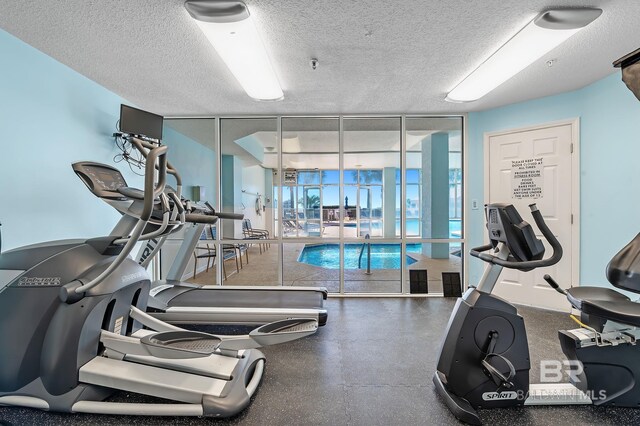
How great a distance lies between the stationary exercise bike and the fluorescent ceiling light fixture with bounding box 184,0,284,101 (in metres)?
2.08

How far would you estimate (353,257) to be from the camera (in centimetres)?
779

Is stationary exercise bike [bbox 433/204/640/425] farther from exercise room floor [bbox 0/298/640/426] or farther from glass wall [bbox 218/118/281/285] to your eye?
glass wall [bbox 218/118/281/285]

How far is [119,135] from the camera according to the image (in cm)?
320

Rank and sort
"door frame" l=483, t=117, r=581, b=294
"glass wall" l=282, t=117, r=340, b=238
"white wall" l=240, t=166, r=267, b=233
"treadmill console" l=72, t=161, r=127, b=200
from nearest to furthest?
"treadmill console" l=72, t=161, r=127, b=200 → "door frame" l=483, t=117, r=581, b=294 → "glass wall" l=282, t=117, r=340, b=238 → "white wall" l=240, t=166, r=267, b=233

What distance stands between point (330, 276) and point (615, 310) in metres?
4.13

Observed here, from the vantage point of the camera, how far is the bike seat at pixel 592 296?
1.63 metres

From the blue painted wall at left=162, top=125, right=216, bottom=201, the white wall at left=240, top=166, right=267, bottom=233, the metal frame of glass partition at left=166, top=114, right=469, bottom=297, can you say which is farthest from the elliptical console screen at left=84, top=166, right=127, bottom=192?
the white wall at left=240, top=166, right=267, bottom=233

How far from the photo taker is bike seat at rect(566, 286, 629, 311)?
1628 mm

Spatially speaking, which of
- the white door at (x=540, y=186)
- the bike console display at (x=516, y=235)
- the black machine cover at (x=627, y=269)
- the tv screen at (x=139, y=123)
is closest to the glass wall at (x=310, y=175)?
the tv screen at (x=139, y=123)

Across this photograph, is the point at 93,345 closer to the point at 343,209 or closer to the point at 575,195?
the point at 343,209

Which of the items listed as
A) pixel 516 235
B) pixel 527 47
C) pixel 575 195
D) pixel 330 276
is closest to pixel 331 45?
pixel 527 47

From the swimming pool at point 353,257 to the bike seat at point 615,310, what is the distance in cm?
454

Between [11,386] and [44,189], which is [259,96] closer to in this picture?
[44,189]

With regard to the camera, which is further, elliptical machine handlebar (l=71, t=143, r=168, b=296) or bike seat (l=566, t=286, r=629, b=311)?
bike seat (l=566, t=286, r=629, b=311)
